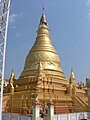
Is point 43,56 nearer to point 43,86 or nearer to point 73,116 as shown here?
point 43,86

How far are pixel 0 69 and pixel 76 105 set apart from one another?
61.3ft

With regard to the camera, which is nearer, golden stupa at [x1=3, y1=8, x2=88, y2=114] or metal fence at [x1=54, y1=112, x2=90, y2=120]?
metal fence at [x1=54, y1=112, x2=90, y2=120]

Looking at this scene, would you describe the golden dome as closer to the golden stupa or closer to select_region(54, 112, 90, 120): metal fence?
the golden stupa

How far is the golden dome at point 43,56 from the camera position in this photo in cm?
3403

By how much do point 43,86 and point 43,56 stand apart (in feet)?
20.1

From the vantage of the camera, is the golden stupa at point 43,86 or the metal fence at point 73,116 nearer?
the metal fence at point 73,116

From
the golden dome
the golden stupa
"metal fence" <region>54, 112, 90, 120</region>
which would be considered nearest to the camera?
"metal fence" <region>54, 112, 90, 120</region>

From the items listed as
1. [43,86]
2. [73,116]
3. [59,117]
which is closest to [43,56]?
[43,86]

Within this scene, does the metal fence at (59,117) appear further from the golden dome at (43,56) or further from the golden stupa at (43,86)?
the golden dome at (43,56)

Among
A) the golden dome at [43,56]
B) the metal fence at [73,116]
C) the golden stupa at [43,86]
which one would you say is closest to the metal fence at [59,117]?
the metal fence at [73,116]

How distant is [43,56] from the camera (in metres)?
34.6

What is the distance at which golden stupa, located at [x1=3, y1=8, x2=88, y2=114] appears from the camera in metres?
28.6

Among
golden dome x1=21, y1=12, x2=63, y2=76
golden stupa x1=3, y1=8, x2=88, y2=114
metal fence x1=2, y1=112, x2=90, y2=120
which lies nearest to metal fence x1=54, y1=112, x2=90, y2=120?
metal fence x1=2, y1=112, x2=90, y2=120

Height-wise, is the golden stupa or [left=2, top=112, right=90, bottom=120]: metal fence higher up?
the golden stupa
